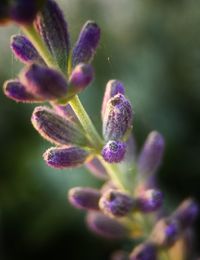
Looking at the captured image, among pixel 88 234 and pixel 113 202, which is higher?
pixel 88 234

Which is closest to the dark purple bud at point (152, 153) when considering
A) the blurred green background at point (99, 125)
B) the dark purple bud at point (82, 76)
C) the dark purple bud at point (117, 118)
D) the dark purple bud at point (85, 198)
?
the dark purple bud at point (85, 198)

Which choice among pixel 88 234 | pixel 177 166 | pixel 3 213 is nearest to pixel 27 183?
pixel 3 213

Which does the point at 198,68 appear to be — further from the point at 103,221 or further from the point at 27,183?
the point at 103,221

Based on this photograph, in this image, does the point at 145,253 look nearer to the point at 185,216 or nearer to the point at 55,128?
Result: the point at 185,216

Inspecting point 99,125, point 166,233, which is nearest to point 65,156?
point 166,233

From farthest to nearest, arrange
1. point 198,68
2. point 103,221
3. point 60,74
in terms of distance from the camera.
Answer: point 198,68
point 103,221
point 60,74

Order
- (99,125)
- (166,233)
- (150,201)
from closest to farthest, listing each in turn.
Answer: (150,201), (166,233), (99,125)
